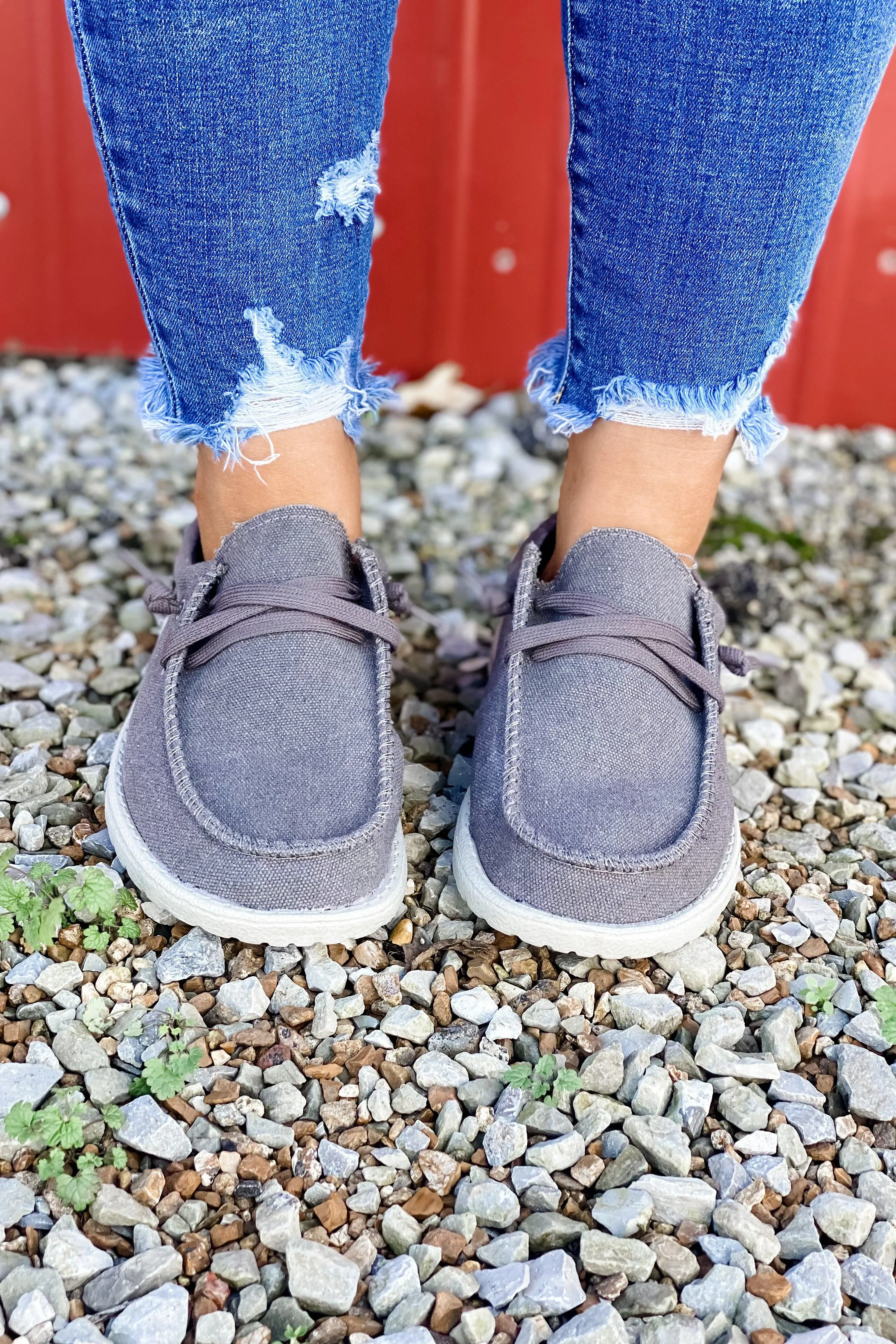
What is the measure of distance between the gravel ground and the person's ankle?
0.97 ft

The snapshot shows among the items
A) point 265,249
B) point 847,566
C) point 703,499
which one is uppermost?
point 265,249

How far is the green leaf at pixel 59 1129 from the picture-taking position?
889 millimetres

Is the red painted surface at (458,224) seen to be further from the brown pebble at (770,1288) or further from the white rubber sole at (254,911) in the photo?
the brown pebble at (770,1288)

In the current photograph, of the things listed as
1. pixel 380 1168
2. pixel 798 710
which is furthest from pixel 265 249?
pixel 798 710

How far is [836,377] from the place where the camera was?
2.31 meters

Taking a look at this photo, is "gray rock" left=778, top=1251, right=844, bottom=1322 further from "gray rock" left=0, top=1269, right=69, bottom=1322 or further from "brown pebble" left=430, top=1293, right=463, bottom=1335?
"gray rock" left=0, top=1269, right=69, bottom=1322

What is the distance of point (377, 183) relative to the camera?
1.05 metres

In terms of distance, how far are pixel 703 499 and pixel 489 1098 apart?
0.59 metres

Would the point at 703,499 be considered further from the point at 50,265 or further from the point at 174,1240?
the point at 50,265

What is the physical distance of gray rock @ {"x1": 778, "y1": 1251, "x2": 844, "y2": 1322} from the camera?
823 mm

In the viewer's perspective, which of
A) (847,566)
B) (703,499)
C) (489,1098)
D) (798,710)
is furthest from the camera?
(847,566)

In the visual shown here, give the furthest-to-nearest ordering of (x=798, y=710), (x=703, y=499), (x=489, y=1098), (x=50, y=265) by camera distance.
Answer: (x=50, y=265), (x=798, y=710), (x=703, y=499), (x=489, y=1098)

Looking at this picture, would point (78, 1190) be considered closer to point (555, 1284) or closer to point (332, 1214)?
point (332, 1214)

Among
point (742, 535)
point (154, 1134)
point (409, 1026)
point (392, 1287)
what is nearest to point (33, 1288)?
point (154, 1134)
